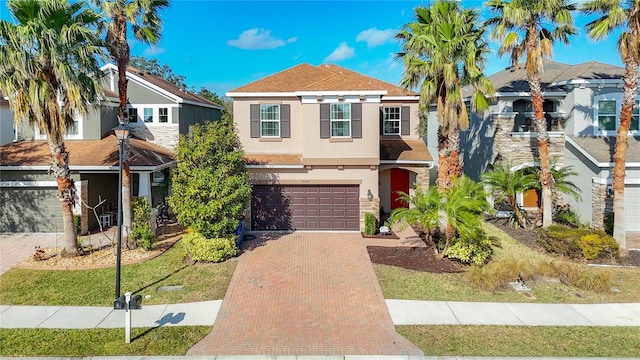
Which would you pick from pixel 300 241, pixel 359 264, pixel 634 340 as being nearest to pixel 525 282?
pixel 634 340

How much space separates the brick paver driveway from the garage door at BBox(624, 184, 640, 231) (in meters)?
11.8

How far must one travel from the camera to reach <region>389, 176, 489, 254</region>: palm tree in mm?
12680

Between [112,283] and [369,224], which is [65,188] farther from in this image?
[369,224]

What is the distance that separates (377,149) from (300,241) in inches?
203

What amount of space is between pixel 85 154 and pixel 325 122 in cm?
1100

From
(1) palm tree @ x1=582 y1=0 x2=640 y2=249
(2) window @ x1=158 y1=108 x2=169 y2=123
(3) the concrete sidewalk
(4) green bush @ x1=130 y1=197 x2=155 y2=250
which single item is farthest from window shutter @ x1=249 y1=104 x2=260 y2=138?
A: (1) palm tree @ x1=582 y1=0 x2=640 y2=249

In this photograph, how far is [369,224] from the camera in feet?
56.1

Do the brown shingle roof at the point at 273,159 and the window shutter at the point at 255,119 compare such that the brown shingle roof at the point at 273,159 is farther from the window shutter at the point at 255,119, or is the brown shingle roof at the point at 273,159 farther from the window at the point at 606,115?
the window at the point at 606,115

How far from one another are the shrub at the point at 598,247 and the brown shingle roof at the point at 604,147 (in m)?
4.34

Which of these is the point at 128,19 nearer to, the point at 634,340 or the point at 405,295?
the point at 405,295

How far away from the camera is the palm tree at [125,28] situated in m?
13.7

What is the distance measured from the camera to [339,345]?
8.59m

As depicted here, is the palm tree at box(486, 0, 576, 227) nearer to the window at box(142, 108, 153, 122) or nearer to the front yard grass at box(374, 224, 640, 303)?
the front yard grass at box(374, 224, 640, 303)

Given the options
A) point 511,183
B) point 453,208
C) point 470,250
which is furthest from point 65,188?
point 511,183
